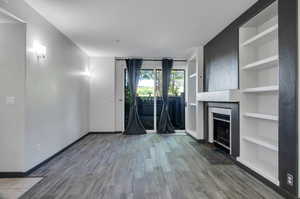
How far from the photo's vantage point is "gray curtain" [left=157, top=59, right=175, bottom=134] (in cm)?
725

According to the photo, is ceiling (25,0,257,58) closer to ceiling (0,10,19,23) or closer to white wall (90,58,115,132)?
ceiling (0,10,19,23)

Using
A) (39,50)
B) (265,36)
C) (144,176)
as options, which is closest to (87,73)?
(39,50)

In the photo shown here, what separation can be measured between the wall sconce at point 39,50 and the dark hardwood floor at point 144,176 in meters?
1.95

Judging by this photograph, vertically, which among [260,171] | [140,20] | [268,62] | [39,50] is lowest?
[260,171]

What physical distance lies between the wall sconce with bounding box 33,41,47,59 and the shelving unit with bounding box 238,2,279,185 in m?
3.47

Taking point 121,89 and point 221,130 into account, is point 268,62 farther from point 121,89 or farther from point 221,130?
point 121,89

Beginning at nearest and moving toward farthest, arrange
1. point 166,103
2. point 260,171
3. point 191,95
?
point 260,171 < point 191,95 < point 166,103

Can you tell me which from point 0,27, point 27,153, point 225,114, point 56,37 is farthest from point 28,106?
point 225,114

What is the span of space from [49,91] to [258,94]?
3825 mm

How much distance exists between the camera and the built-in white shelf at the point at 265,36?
2.86 m

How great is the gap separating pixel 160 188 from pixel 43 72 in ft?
9.28

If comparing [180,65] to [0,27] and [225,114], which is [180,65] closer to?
[225,114]

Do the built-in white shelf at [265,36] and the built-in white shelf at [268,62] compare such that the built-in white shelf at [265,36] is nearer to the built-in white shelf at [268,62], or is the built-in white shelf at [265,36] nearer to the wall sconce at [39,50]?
the built-in white shelf at [268,62]

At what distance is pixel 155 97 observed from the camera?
7.45 meters
